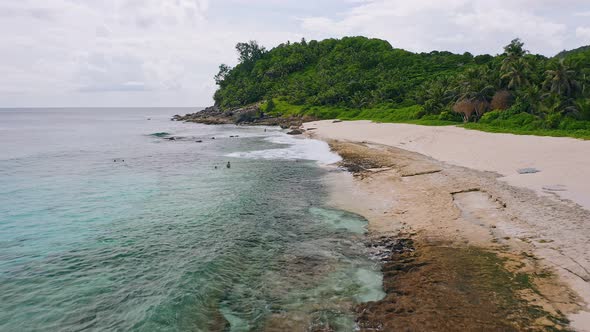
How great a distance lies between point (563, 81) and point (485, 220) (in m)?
47.6

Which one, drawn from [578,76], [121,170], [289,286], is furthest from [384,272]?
[578,76]

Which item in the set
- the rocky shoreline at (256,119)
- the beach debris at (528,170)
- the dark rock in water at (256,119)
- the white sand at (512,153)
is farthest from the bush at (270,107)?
the beach debris at (528,170)

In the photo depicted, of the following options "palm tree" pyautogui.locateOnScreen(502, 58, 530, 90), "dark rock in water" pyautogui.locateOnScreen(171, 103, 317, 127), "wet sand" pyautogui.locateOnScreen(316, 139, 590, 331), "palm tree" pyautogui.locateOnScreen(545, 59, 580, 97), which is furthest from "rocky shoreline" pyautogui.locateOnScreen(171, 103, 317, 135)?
"wet sand" pyautogui.locateOnScreen(316, 139, 590, 331)

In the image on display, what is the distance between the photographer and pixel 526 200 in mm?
18484

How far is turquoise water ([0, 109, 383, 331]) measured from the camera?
36.6 ft

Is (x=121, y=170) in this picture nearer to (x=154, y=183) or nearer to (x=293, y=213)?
(x=154, y=183)

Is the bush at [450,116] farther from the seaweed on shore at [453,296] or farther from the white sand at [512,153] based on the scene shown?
the seaweed on shore at [453,296]

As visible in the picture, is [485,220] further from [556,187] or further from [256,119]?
[256,119]

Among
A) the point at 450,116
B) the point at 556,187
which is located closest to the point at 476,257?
the point at 556,187

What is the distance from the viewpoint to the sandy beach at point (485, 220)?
415 inches

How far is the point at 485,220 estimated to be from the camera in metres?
16.9

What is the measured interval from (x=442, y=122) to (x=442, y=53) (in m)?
110

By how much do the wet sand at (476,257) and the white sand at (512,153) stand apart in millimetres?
1791

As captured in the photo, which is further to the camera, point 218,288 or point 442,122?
point 442,122
